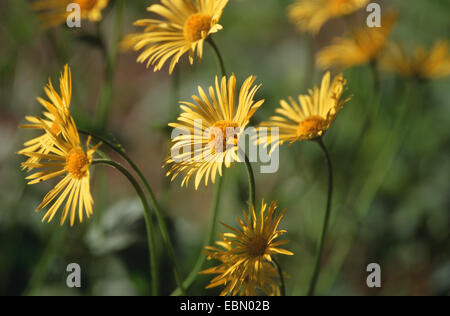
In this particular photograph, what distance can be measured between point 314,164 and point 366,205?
20 centimetres

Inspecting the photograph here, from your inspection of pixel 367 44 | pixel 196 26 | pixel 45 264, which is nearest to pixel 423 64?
pixel 367 44

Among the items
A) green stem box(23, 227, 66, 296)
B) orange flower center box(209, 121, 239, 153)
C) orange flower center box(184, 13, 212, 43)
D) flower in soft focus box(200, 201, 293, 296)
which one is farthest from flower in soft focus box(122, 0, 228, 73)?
green stem box(23, 227, 66, 296)

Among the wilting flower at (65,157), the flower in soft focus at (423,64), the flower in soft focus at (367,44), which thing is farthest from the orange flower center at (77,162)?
the flower in soft focus at (423,64)

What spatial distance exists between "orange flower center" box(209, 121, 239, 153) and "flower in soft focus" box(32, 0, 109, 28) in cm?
31

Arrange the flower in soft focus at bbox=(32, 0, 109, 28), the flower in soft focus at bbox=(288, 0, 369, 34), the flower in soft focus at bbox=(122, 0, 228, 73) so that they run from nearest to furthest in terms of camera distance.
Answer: the flower in soft focus at bbox=(122, 0, 228, 73) < the flower in soft focus at bbox=(32, 0, 109, 28) < the flower in soft focus at bbox=(288, 0, 369, 34)

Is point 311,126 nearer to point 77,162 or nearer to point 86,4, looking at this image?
point 77,162

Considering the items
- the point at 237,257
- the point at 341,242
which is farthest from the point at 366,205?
the point at 237,257

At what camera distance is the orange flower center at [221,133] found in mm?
542

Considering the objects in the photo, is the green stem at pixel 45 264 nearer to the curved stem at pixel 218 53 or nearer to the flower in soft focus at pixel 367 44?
the curved stem at pixel 218 53

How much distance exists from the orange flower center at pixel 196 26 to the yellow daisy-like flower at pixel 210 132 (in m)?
0.11

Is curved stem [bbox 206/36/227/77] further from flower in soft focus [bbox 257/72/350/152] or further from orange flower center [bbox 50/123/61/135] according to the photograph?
orange flower center [bbox 50/123/61/135]

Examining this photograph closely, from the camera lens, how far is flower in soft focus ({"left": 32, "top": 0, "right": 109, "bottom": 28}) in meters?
0.73

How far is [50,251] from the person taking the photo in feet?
2.87

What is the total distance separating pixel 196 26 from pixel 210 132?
0.17m
